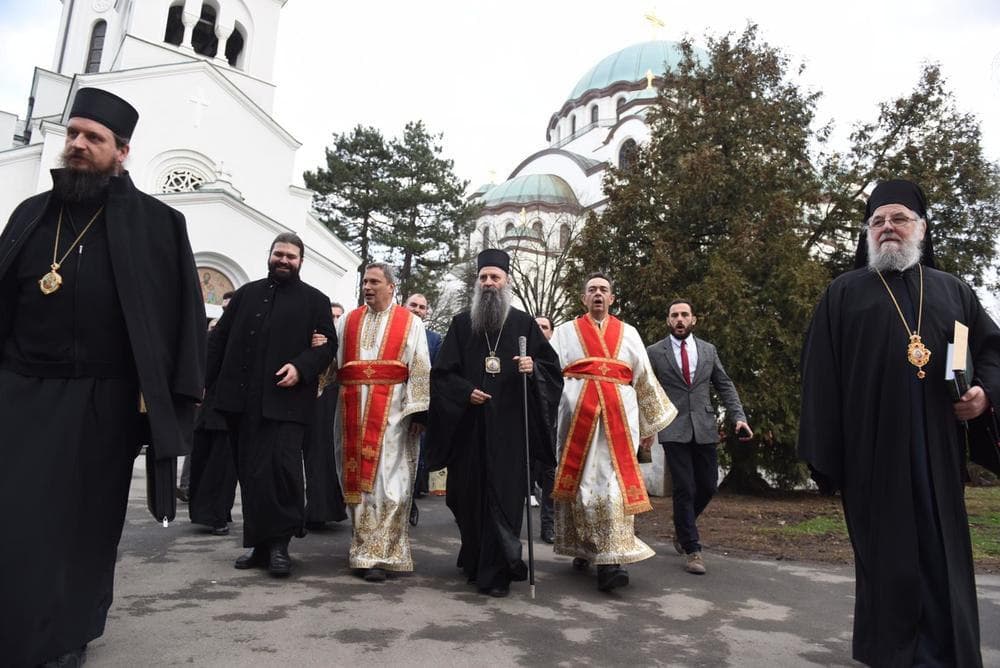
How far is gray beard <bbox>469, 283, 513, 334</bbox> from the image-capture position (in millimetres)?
5055

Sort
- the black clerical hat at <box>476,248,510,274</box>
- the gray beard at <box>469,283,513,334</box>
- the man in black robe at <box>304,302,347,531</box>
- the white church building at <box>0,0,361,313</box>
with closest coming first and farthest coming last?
the gray beard at <box>469,283,513,334</box> < the black clerical hat at <box>476,248,510,274</box> < the man in black robe at <box>304,302,347,531</box> < the white church building at <box>0,0,361,313</box>

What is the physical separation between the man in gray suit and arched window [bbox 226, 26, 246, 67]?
967 inches

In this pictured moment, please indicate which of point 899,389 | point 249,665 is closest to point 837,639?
point 899,389

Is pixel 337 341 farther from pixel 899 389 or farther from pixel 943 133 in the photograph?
pixel 943 133

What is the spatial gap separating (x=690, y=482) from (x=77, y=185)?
447cm

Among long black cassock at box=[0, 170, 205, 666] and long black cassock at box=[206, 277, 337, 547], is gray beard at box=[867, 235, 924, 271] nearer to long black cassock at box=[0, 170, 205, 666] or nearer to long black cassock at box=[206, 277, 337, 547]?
long black cassock at box=[0, 170, 205, 666]

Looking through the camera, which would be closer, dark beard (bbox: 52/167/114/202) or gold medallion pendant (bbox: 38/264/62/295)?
gold medallion pendant (bbox: 38/264/62/295)

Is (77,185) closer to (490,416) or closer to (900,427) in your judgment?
(490,416)

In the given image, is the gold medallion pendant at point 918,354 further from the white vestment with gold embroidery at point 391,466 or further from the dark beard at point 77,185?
the dark beard at point 77,185

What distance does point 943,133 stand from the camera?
42.7 feet

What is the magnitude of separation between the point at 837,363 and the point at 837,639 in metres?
1.47

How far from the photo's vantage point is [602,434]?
4.99 meters

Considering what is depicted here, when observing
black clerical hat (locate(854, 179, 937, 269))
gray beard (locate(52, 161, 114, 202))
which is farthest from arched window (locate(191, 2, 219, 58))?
black clerical hat (locate(854, 179, 937, 269))

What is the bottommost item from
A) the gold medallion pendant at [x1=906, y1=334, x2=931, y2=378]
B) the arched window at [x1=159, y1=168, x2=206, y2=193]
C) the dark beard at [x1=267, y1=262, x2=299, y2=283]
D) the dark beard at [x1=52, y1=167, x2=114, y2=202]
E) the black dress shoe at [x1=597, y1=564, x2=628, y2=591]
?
the black dress shoe at [x1=597, y1=564, x2=628, y2=591]
